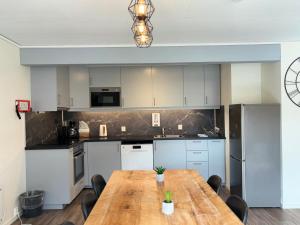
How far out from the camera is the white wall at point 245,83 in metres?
4.36

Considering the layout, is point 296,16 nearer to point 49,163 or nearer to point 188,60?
point 188,60

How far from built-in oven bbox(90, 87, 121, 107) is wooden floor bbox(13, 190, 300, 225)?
1957mm

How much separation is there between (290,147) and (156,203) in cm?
278

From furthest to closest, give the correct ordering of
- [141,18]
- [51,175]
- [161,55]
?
[51,175] → [161,55] → [141,18]

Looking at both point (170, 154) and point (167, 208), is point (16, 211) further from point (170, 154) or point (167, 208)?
point (167, 208)

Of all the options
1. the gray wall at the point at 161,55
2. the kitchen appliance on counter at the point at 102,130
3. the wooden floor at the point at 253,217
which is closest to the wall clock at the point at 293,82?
the gray wall at the point at 161,55

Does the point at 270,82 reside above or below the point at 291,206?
above

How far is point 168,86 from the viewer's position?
16.4 ft

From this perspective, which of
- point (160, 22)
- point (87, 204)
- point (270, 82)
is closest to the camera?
point (87, 204)

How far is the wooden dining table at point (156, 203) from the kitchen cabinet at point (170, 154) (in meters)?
1.96

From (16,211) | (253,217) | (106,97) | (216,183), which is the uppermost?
(106,97)

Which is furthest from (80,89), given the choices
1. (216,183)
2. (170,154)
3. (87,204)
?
(216,183)

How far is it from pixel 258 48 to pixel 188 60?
41.0 inches

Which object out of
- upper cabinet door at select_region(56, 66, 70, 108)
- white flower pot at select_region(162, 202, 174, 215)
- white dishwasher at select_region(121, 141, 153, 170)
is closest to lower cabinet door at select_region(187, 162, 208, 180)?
white dishwasher at select_region(121, 141, 153, 170)
